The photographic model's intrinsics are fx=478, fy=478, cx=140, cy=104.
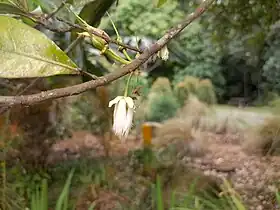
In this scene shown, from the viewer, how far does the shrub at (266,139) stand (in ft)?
6.45

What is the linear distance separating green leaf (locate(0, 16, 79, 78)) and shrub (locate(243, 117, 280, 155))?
5.31 ft

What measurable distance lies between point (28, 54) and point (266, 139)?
5.93 ft

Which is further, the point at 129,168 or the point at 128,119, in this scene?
the point at 129,168

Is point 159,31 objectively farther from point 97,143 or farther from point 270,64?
point 97,143

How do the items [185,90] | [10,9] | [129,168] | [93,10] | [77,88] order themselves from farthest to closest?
[185,90] → [129,168] → [93,10] → [10,9] → [77,88]

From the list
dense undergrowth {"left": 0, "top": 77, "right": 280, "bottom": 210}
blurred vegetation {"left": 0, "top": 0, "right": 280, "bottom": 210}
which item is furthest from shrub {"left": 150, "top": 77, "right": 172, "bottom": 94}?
dense undergrowth {"left": 0, "top": 77, "right": 280, "bottom": 210}

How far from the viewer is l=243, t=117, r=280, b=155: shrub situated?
6.45ft

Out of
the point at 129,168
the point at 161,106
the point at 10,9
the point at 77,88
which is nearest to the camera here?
the point at 77,88

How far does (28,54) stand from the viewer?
0.45 meters

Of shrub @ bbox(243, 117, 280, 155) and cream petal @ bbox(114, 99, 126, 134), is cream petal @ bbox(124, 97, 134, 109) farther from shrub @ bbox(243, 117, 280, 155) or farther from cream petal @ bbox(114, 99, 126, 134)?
shrub @ bbox(243, 117, 280, 155)

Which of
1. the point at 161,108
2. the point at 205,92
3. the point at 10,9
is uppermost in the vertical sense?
the point at 205,92

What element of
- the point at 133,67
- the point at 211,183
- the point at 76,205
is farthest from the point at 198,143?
the point at 133,67

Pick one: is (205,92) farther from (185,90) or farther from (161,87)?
(161,87)

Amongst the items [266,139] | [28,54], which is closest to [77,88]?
[28,54]
